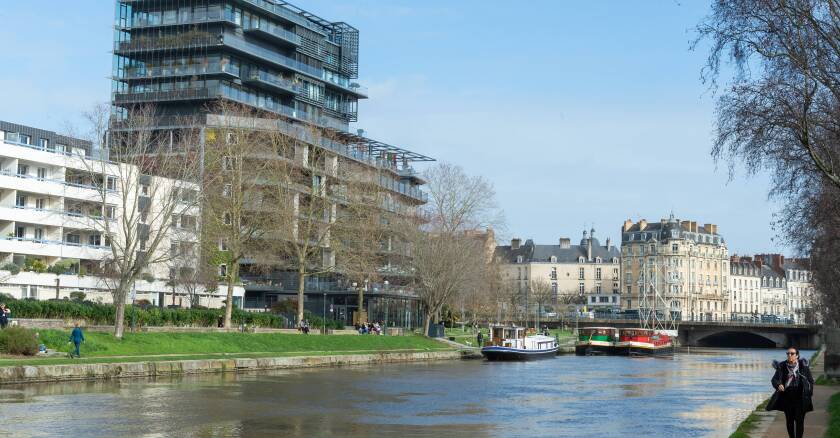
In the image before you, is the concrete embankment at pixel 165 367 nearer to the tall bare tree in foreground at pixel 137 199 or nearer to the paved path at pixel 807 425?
the tall bare tree in foreground at pixel 137 199

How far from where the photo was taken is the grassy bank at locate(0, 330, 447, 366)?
5047 centimetres

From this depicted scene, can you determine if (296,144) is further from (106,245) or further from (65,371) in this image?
(65,371)

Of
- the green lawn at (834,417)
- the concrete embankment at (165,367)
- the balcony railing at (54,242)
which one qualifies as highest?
the balcony railing at (54,242)

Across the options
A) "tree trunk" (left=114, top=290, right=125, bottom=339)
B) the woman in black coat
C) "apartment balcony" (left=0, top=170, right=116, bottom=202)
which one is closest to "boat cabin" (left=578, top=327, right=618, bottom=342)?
"apartment balcony" (left=0, top=170, right=116, bottom=202)

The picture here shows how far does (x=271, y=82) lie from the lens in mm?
117000

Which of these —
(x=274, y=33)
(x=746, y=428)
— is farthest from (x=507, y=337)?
(x=746, y=428)

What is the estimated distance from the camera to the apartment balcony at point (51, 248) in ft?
260

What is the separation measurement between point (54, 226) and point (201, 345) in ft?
96.6

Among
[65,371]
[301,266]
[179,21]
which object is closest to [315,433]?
[65,371]

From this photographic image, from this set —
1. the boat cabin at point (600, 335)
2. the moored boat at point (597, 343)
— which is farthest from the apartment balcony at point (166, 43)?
the boat cabin at point (600, 335)

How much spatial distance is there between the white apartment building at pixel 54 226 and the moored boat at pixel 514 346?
2371 centimetres

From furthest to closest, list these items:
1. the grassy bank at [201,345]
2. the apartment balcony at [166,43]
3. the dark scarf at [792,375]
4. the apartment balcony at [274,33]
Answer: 1. the apartment balcony at [274,33]
2. the apartment balcony at [166,43]
3. the grassy bank at [201,345]
4. the dark scarf at [792,375]

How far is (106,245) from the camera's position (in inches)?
3413

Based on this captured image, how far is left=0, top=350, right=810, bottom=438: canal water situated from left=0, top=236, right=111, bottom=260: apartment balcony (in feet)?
106
